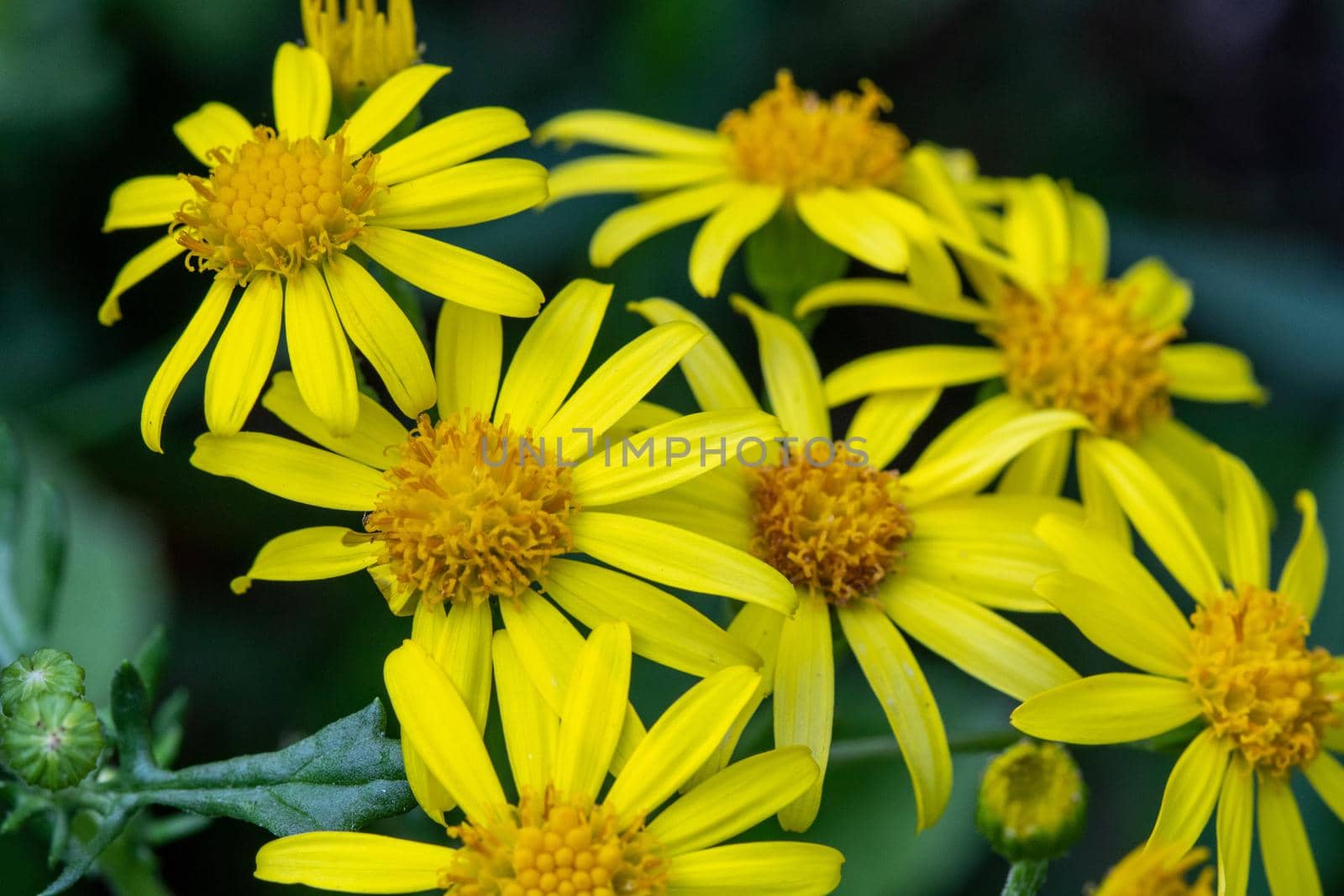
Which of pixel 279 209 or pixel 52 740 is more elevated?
pixel 279 209

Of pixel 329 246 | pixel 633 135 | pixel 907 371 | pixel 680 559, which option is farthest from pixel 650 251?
pixel 680 559

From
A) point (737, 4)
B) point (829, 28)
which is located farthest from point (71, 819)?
point (829, 28)

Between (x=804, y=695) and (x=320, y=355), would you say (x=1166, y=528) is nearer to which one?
(x=804, y=695)

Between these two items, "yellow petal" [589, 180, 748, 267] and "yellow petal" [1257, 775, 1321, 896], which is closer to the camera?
"yellow petal" [1257, 775, 1321, 896]

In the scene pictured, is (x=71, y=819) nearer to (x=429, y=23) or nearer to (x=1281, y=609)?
(x=1281, y=609)

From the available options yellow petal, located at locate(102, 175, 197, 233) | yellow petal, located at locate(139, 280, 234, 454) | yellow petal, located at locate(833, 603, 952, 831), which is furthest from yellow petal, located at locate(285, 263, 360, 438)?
yellow petal, located at locate(833, 603, 952, 831)

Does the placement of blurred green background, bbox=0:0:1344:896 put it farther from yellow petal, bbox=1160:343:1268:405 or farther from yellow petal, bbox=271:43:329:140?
yellow petal, bbox=1160:343:1268:405
